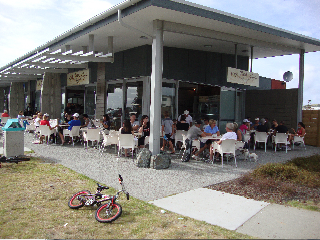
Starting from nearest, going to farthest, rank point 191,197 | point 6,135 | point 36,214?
point 36,214 → point 191,197 → point 6,135

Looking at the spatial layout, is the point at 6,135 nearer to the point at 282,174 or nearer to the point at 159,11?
the point at 159,11

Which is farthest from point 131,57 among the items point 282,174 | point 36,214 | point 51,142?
point 36,214

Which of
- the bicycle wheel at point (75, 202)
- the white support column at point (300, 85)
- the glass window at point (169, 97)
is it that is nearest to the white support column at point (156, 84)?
the bicycle wheel at point (75, 202)

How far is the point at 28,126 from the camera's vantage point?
13.8 meters

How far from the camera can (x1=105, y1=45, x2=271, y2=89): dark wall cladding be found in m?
11.4

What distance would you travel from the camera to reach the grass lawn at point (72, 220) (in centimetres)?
327

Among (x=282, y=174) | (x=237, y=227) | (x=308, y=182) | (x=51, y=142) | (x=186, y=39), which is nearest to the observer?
(x=237, y=227)

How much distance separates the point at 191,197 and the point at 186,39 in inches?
291

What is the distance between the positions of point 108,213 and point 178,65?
911cm

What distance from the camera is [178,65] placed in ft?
39.1

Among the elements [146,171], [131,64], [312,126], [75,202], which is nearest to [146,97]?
[131,64]

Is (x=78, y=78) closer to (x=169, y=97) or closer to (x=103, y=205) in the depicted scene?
(x=169, y=97)

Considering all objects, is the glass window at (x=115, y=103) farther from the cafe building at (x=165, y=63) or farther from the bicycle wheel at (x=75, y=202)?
the bicycle wheel at (x=75, y=202)

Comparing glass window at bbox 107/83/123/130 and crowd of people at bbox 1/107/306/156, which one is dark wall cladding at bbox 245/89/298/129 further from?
glass window at bbox 107/83/123/130
